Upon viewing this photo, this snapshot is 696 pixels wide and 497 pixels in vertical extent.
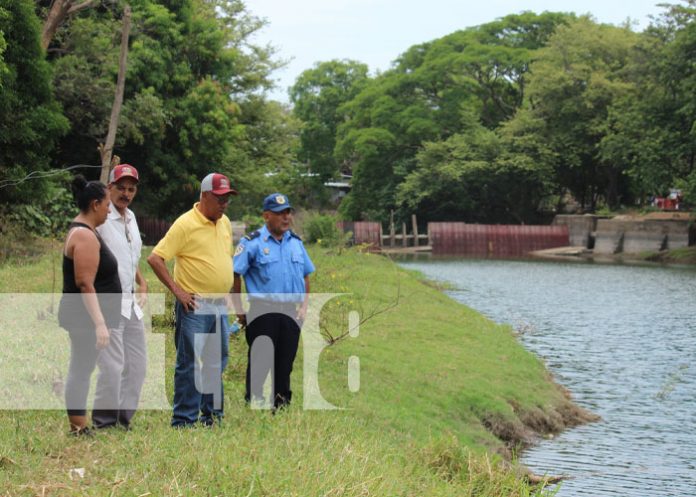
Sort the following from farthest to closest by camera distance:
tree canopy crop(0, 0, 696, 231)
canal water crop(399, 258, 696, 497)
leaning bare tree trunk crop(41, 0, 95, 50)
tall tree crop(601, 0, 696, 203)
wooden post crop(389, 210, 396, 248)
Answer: wooden post crop(389, 210, 396, 248) → tall tree crop(601, 0, 696, 203) → tree canopy crop(0, 0, 696, 231) → leaning bare tree trunk crop(41, 0, 95, 50) → canal water crop(399, 258, 696, 497)

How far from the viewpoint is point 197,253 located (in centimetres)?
728

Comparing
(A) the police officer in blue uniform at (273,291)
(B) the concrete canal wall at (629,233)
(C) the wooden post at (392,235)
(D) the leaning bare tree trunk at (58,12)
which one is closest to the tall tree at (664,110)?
(B) the concrete canal wall at (629,233)

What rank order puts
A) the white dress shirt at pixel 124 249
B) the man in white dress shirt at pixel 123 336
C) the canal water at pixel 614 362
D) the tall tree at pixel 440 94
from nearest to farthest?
the man in white dress shirt at pixel 123 336
the white dress shirt at pixel 124 249
the canal water at pixel 614 362
the tall tree at pixel 440 94

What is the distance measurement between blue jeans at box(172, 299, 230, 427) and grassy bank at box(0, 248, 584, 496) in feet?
0.71

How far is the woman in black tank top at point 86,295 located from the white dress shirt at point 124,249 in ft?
0.64

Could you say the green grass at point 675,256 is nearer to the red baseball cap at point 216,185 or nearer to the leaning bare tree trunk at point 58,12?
the leaning bare tree trunk at point 58,12

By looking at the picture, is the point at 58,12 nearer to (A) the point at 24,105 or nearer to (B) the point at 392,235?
(A) the point at 24,105

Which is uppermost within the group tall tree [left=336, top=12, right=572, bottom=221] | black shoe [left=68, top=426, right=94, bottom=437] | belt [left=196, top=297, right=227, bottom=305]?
tall tree [left=336, top=12, right=572, bottom=221]

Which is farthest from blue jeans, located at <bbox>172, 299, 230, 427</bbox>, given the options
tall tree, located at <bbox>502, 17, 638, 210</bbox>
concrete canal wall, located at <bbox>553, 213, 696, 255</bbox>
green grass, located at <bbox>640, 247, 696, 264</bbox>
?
tall tree, located at <bbox>502, 17, 638, 210</bbox>

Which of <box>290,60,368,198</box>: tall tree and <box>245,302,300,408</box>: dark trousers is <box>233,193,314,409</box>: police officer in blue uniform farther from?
<box>290,60,368,198</box>: tall tree

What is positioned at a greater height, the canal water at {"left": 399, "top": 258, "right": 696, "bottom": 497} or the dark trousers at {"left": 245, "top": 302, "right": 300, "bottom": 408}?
the dark trousers at {"left": 245, "top": 302, "right": 300, "bottom": 408}

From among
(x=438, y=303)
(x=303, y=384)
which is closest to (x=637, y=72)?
(x=438, y=303)

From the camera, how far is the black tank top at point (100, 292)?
6691 millimetres

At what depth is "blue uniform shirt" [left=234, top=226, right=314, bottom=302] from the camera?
7758 mm
